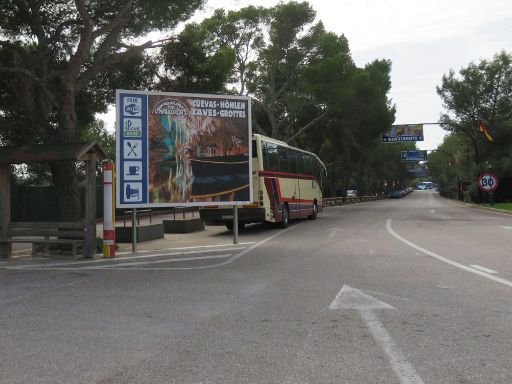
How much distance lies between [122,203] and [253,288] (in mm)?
6210

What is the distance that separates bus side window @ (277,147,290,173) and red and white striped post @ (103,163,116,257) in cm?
907

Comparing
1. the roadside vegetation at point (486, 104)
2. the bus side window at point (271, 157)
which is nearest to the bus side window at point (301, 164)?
the bus side window at point (271, 157)

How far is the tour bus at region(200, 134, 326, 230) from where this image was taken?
17719mm

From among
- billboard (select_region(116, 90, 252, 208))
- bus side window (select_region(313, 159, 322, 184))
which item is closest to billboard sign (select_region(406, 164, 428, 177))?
bus side window (select_region(313, 159, 322, 184))

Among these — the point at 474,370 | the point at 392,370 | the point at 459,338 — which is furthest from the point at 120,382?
the point at 459,338

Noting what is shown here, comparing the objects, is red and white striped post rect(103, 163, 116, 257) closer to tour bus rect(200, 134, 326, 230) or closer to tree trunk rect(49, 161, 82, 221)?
tree trunk rect(49, 161, 82, 221)

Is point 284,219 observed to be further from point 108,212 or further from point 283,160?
point 108,212

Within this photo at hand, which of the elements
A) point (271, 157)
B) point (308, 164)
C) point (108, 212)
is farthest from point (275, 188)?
point (108, 212)

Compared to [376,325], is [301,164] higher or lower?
higher

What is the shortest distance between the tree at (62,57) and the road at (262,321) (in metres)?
4.73

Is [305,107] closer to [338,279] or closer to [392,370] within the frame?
[338,279]

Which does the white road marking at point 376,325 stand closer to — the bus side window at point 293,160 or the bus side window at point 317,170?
the bus side window at point 293,160

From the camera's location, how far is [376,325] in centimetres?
526

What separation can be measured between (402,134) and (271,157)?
2884cm
